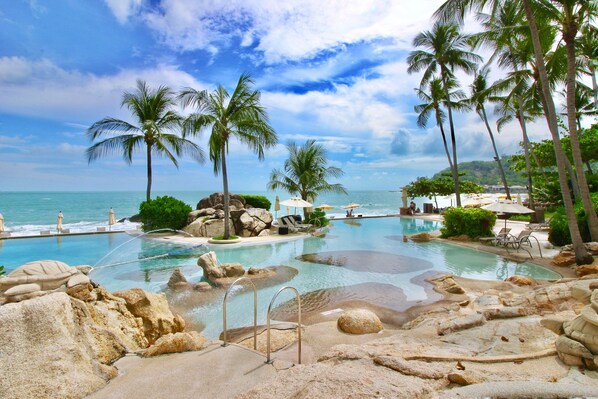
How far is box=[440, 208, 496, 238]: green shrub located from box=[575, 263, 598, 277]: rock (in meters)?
6.45

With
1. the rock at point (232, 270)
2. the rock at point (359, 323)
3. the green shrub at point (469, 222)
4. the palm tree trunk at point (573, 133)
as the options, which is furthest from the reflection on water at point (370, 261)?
the palm tree trunk at point (573, 133)

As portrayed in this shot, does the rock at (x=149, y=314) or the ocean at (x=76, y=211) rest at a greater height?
the ocean at (x=76, y=211)

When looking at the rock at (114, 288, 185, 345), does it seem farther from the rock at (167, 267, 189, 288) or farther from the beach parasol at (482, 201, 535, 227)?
the beach parasol at (482, 201, 535, 227)

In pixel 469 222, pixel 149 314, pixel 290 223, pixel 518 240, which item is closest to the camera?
pixel 149 314

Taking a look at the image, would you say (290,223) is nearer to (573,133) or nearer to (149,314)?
(573,133)

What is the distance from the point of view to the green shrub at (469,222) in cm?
1514

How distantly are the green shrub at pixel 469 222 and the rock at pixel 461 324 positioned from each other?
11.7 m

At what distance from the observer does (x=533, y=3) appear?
1010cm

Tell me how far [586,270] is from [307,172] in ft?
58.0

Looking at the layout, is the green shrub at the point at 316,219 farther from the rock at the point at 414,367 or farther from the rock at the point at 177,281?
the rock at the point at 414,367

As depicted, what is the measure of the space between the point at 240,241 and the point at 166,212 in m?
5.29

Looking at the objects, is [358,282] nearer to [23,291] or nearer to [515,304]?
[515,304]

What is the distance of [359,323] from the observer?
226 inches

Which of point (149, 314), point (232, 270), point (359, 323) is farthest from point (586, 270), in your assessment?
point (149, 314)
